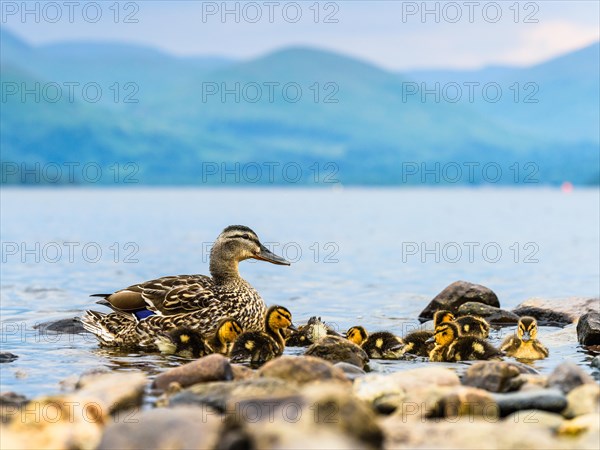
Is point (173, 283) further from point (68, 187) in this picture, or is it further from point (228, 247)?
point (68, 187)

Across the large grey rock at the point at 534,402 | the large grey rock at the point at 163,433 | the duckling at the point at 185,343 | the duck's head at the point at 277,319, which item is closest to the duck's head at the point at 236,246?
the duck's head at the point at 277,319

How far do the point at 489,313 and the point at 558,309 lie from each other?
1095 millimetres

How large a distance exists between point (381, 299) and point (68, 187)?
598 ft

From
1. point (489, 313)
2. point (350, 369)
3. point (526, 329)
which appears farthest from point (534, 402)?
point (489, 313)

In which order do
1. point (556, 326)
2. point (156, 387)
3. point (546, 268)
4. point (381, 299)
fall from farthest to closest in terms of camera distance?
point (546, 268), point (381, 299), point (556, 326), point (156, 387)

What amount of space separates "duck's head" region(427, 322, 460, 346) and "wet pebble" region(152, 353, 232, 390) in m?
3.03

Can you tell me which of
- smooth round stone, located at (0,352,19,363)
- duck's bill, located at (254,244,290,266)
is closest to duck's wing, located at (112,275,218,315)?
duck's bill, located at (254,244,290,266)

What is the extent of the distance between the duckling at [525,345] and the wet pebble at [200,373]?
3643 mm

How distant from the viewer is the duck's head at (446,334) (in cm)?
1066

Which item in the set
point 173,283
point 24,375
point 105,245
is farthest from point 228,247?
point 105,245

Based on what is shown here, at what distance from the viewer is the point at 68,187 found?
19388 centimetres

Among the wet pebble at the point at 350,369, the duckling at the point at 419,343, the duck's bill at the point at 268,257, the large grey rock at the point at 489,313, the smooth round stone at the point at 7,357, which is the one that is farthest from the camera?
the large grey rock at the point at 489,313

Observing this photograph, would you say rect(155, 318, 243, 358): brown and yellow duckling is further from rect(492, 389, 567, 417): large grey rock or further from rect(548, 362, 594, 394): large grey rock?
rect(492, 389, 567, 417): large grey rock

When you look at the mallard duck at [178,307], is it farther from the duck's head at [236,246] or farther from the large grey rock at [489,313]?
the large grey rock at [489,313]
